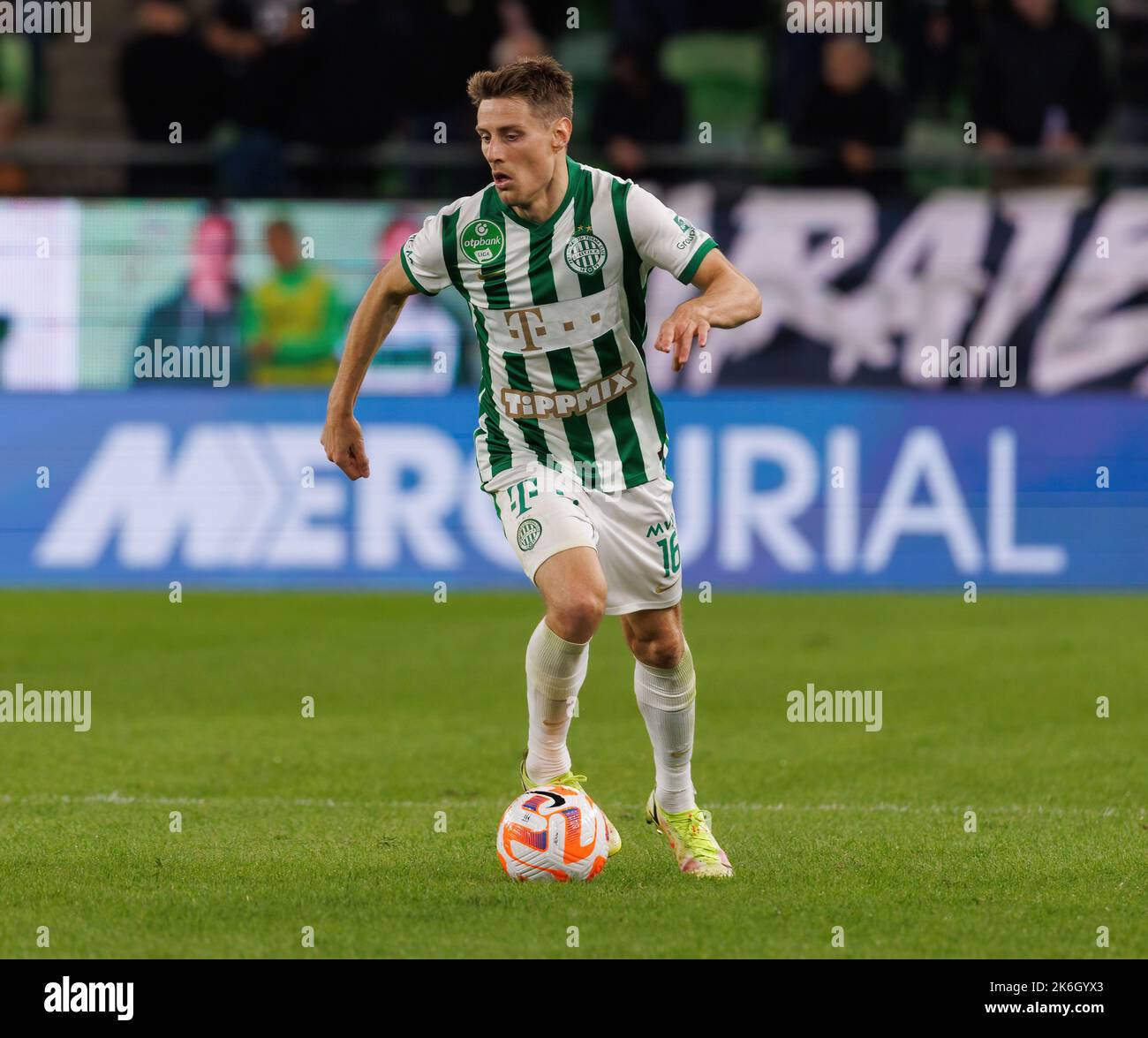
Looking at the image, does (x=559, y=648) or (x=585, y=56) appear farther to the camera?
(x=585, y=56)

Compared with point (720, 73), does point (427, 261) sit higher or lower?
lower

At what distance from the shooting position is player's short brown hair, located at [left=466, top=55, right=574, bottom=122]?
19.3 feet

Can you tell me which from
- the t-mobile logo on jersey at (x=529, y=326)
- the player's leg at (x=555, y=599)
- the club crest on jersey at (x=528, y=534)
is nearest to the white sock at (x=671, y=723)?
the player's leg at (x=555, y=599)

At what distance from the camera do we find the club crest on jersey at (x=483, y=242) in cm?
619

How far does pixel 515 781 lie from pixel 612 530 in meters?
1.98

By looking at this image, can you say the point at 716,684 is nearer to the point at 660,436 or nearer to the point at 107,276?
the point at 660,436

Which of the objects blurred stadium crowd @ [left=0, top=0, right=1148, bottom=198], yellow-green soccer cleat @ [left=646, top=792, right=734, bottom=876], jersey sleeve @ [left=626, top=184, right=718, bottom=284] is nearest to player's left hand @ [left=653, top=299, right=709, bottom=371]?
jersey sleeve @ [left=626, top=184, right=718, bottom=284]

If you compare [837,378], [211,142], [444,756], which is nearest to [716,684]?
[444,756]

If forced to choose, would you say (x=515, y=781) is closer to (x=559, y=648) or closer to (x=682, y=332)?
(x=559, y=648)

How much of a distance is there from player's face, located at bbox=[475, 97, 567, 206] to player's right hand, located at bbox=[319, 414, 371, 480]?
33.6 inches
